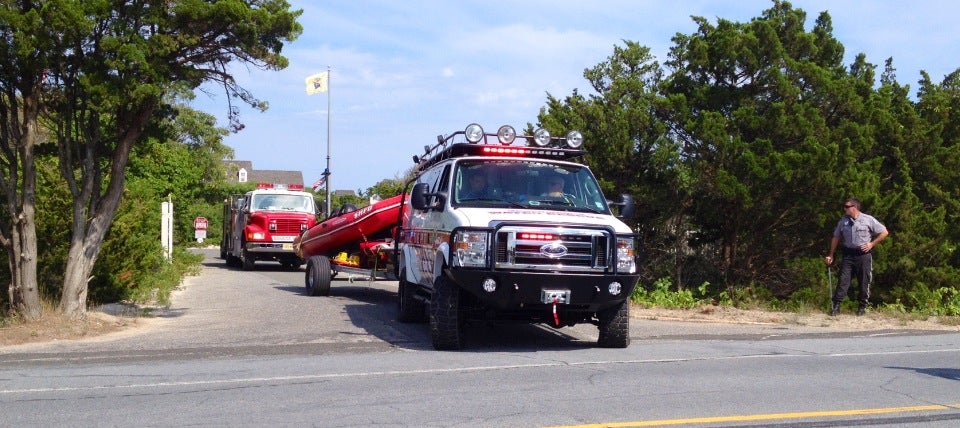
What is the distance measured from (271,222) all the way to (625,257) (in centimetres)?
1766

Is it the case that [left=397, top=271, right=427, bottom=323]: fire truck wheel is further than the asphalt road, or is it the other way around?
[left=397, top=271, right=427, bottom=323]: fire truck wheel

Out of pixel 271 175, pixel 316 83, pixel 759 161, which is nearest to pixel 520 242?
pixel 759 161

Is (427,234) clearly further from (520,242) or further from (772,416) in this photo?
(772,416)

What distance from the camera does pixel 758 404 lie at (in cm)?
754

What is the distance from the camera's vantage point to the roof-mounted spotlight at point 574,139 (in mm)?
12078

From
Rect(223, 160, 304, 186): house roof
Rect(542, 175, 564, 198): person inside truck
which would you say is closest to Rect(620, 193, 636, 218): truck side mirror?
Rect(542, 175, 564, 198): person inside truck

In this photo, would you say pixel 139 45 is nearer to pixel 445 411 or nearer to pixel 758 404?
pixel 445 411

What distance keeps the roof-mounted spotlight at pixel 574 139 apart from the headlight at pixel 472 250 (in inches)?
100

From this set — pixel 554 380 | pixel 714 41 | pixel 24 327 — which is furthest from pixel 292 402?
pixel 714 41

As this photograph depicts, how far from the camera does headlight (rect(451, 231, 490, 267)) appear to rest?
1009 cm

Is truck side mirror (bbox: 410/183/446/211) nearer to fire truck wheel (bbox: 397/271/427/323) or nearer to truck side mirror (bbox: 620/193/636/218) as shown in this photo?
fire truck wheel (bbox: 397/271/427/323)

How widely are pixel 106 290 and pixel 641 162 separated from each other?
34.4ft

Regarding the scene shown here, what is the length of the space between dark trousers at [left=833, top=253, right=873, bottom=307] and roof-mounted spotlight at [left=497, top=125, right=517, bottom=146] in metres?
6.10

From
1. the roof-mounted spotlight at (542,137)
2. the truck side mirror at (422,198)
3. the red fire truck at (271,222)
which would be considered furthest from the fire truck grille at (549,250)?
the red fire truck at (271,222)
